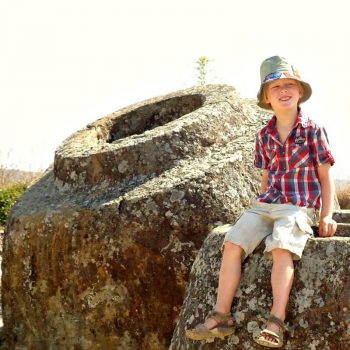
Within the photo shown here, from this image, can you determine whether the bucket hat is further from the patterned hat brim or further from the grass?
the grass

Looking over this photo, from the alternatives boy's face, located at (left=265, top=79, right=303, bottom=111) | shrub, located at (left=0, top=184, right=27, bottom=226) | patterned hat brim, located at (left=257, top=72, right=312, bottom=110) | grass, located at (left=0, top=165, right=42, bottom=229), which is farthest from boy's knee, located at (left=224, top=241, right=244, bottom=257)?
shrub, located at (left=0, top=184, right=27, bottom=226)

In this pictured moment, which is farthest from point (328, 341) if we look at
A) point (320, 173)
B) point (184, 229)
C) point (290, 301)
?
point (184, 229)

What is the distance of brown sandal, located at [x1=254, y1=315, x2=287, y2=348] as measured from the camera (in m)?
3.96

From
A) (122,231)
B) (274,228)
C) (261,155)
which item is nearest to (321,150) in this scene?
(261,155)

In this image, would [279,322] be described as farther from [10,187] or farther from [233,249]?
[10,187]

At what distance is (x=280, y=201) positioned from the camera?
15.0ft

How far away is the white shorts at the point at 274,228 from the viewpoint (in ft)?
13.8

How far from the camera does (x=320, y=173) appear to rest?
15.4 feet

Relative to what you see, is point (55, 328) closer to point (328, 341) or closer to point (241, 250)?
point (241, 250)

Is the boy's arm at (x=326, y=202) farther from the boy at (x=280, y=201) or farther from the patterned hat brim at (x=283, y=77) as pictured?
the patterned hat brim at (x=283, y=77)

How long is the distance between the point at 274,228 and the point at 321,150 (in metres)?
0.63

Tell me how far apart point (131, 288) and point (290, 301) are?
240 cm

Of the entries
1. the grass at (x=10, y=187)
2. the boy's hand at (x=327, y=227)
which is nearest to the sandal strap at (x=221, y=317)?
the boy's hand at (x=327, y=227)

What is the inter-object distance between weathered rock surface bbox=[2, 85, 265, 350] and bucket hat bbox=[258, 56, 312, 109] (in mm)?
1564
